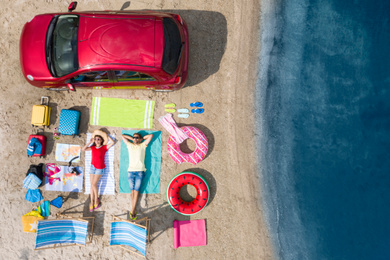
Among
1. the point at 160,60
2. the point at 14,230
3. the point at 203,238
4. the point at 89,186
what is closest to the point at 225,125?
the point at 160,60

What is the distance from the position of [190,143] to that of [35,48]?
427 centimetres

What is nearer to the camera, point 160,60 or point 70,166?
point 160,60

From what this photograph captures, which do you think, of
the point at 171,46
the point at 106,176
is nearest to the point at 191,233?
the point at 106,176

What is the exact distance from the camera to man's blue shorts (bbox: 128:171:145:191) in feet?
20.3

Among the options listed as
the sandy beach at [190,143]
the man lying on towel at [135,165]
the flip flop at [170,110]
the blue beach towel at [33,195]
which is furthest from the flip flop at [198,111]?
the blue beach towel at [33,195]

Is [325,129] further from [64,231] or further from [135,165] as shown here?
[64,231]

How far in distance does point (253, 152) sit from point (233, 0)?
4.20 m

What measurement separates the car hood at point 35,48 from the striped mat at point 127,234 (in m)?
3.91

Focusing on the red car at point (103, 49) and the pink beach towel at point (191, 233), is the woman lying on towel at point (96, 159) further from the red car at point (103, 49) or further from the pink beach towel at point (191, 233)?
the pink beach towel at point (191, 233)

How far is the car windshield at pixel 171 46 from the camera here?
5.30 m

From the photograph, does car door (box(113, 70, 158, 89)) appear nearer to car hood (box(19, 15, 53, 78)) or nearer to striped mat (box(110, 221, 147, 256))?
car hood (box(19, 15, 53, 78))

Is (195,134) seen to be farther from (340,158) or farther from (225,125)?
(340,158)

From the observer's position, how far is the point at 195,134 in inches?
247

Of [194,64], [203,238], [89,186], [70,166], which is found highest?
[194,64]
